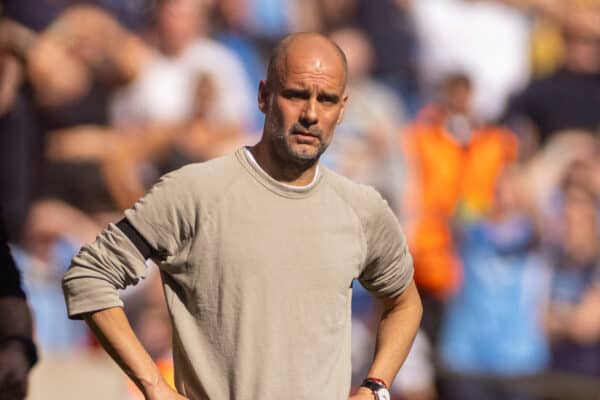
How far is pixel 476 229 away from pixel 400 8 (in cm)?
191

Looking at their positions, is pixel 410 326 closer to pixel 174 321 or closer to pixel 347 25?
pixel 174 321

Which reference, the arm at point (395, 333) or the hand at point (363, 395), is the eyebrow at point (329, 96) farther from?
the hand at point (363, 395)

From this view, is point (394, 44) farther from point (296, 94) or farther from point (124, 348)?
point (124, 348)

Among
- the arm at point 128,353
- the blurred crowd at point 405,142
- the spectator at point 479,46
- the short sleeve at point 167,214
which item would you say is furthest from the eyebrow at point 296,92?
the spectator at point 479,46

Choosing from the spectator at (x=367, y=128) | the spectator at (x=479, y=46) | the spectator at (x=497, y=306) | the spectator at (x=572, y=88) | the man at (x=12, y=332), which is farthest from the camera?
the spectator at (x=572, y=88)

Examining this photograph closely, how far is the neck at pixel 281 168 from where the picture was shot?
12.9ft

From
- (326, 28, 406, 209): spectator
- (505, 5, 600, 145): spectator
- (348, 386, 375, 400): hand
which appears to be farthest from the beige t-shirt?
(505, 5, 600, 145): spectator

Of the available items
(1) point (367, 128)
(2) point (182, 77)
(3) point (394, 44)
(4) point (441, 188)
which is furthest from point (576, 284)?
(2) point (182, 77)

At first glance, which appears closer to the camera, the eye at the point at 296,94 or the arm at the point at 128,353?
the arm at the point at 128,353

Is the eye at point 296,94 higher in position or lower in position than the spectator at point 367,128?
higher

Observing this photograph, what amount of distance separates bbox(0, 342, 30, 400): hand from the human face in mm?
1299

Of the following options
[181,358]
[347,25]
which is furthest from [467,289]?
[181,358]

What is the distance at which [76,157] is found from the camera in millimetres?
9062

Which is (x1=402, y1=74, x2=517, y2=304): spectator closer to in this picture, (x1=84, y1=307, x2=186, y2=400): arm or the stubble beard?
the stubble beard
